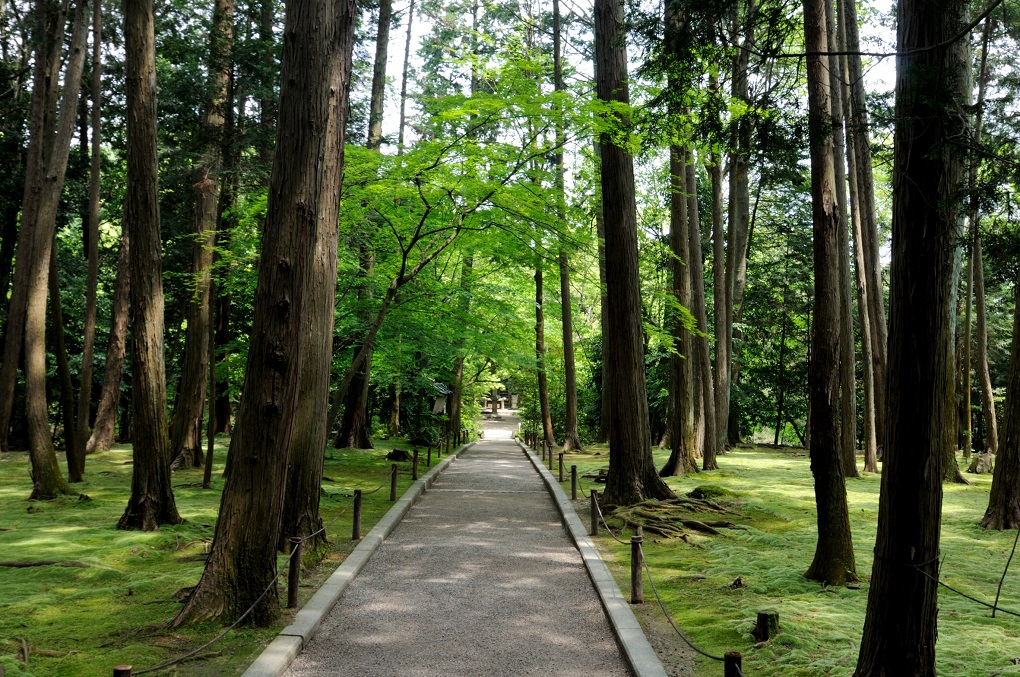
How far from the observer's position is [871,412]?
1909 centimetres

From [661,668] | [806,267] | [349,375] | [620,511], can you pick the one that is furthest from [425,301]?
[806,267]

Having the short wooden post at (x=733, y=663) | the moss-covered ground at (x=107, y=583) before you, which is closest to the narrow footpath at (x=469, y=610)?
the moss-covered ground at (x=107, y=583)

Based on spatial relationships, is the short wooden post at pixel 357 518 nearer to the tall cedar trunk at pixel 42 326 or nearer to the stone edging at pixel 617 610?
the stone edging at pixel 617 610

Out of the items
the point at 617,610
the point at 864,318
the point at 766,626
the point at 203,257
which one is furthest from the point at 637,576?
the point at 864,318

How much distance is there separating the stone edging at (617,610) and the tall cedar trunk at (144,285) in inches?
232

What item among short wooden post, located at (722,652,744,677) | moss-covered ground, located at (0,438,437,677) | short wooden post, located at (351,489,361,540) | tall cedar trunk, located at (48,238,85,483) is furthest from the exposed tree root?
tall cedar trunk, located at (48,238,85,483)

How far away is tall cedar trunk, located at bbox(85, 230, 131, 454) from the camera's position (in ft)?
62.6

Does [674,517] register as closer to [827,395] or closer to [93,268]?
[827,395]

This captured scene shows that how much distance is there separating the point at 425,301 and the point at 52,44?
933 centimetres

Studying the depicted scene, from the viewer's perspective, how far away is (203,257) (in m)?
16.4

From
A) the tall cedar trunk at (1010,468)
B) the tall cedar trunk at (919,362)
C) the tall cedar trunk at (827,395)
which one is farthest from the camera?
the tall cedar trunk at (1010,468)

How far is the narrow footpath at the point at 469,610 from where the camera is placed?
566cm

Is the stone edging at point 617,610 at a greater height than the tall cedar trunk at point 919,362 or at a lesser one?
lesser

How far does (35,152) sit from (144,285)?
687 centimetres
